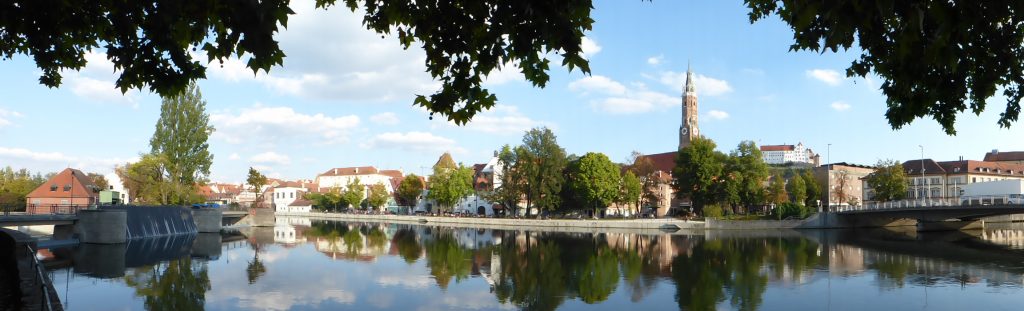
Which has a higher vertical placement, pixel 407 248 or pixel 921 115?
pixel 921 115

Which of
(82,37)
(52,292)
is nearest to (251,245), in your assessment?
(52,292)

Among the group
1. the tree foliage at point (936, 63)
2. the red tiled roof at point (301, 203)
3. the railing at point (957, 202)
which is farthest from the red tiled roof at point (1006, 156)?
the tree foliage at point (936, 63)

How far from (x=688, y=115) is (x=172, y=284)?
14425 cm

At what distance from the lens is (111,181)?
109 m

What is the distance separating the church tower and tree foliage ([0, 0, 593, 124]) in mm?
154754

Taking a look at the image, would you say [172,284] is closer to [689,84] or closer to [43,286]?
[43,286]

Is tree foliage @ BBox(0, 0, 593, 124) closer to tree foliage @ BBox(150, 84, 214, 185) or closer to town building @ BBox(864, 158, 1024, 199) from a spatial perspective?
tree foliage @ BBox(150, 84, 214, 185)

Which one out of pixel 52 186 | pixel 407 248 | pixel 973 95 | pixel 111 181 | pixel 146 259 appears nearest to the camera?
pixel 973 95

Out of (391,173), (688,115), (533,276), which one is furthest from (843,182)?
(391,173)

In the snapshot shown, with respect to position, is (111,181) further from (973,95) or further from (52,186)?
(973,95)

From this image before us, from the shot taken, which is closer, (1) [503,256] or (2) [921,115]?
(2) [921,115]

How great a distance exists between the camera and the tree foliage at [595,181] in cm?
8244

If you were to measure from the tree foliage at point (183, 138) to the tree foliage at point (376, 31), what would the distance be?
199 ft

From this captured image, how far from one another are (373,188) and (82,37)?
11925 centimetres
